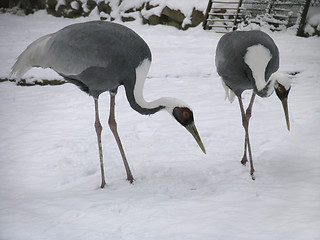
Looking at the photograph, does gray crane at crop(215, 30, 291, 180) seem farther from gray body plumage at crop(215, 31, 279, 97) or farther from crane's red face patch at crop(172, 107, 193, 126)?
crane's red face patch at crop(172, 107, 193, 126)

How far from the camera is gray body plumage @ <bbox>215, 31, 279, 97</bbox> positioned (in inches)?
105

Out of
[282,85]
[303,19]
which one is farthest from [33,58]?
[303,19]

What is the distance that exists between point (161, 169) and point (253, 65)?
102cm

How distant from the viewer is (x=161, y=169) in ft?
9.37

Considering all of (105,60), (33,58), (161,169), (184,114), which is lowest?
(161,169)

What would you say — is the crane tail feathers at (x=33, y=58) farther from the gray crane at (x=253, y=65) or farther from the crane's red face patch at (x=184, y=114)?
the gray crane at (x=253, y=65)

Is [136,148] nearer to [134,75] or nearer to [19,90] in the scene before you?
[134,75]

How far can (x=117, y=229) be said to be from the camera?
6.71 ft

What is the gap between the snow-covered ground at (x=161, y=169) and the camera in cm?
205

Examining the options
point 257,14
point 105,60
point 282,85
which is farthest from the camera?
point 257,14

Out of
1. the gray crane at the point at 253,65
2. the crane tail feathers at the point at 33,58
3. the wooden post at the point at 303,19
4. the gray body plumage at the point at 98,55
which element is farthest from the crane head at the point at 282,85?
the wooden post at the point at 303,19

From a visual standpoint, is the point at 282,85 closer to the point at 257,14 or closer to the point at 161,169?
the point at 161,169

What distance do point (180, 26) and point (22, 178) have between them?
7061 millimetres

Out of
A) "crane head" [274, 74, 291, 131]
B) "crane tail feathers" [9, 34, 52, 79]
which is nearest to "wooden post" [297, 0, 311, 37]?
"crane head" [274, 74, 291, 131]
